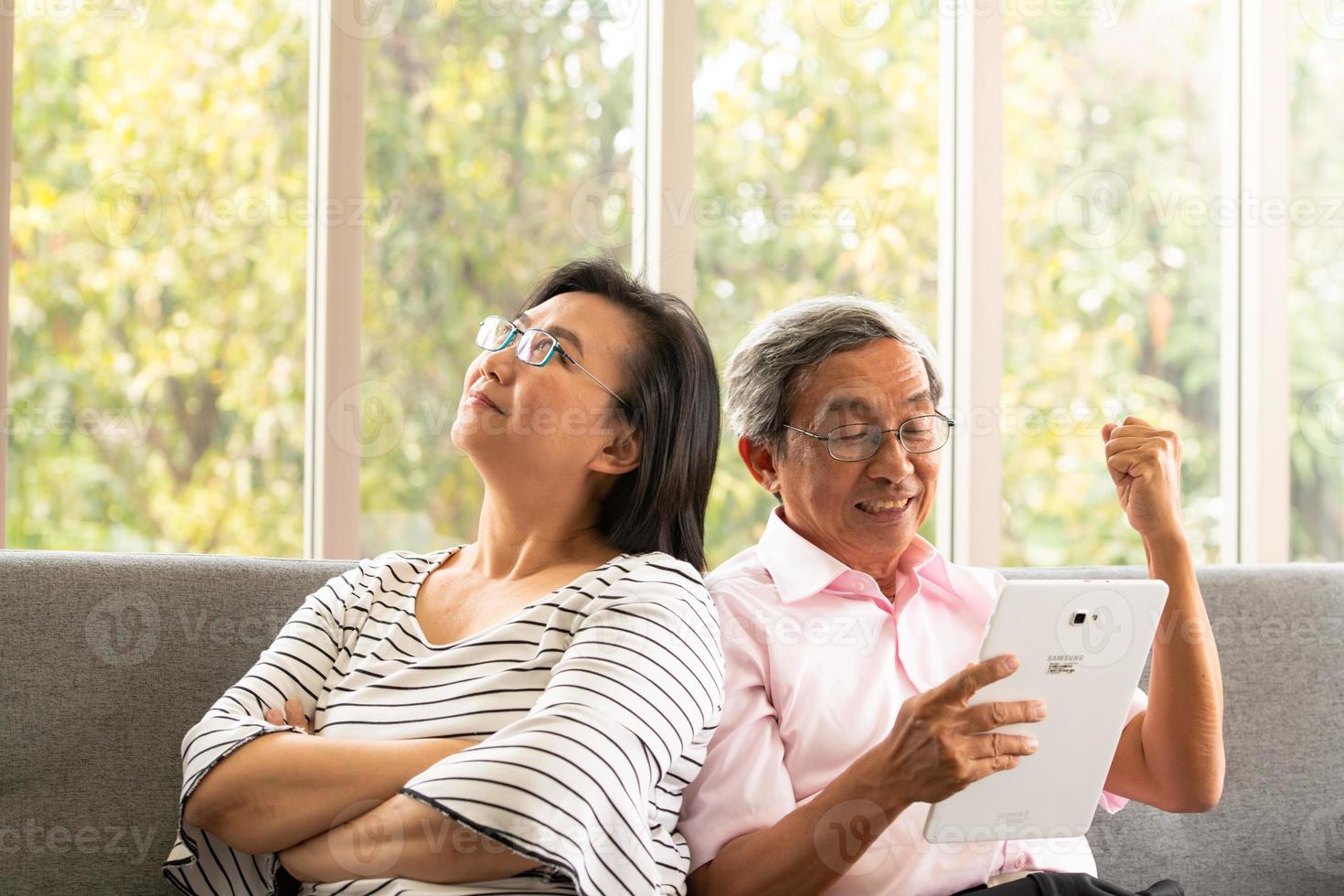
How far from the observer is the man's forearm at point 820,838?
4.18 feet

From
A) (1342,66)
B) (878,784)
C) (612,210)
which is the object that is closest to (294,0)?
(612,210)

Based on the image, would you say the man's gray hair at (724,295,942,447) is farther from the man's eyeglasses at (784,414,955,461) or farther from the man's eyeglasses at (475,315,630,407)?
the man's eyeglasses at (475,315,630,407)

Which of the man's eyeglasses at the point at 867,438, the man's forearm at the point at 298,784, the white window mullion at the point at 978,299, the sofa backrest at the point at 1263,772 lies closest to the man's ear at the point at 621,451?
the man's eyeglasses at the point at 867,438

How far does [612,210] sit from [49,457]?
1261 mm

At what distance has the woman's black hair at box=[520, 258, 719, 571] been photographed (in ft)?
5.10

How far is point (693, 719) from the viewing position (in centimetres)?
132

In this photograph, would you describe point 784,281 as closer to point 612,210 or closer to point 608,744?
point 612,210

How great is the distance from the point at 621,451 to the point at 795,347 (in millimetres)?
287

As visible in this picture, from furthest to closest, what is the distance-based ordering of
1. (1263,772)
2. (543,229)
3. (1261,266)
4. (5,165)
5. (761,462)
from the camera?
(1261,266)
(543,229)
(5,165)
(1263,772)
(761,462)

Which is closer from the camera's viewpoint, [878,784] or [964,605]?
[878,784]

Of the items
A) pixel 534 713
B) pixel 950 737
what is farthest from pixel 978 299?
pixel 534 713

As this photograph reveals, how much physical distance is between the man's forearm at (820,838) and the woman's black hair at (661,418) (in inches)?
15.5

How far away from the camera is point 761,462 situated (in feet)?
5.61

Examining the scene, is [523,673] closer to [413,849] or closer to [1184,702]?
A: [413,849]
